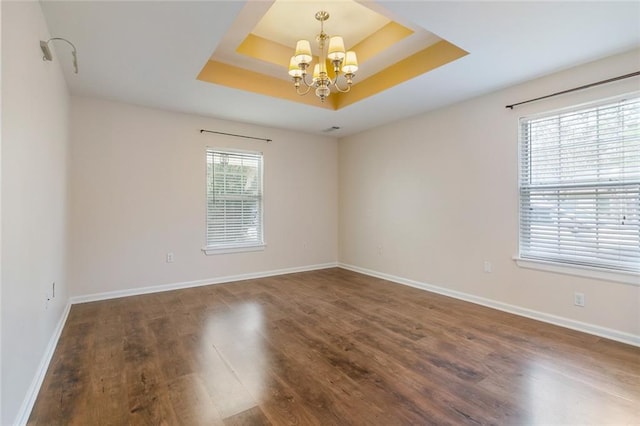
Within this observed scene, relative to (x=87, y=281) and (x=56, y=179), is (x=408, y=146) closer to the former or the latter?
(x=56, y=179)

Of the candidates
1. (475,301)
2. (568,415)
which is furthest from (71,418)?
(475,301)

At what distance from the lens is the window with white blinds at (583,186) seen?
8.71ft

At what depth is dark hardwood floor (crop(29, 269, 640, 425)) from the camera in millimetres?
1745

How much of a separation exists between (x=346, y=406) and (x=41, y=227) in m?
2.44

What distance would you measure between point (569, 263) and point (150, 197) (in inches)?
195

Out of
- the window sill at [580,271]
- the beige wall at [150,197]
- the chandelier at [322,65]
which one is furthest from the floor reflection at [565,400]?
Result: the beige wall at [150,197]

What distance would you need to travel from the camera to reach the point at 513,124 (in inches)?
133

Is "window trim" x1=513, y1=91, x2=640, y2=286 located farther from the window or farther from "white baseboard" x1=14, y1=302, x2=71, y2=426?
"white baseboard" x1=14, y1=302, x2=71, y2=426

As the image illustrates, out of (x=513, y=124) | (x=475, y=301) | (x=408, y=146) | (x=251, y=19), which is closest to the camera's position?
(x=251, y=19)

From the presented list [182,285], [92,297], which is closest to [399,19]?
[182,285]

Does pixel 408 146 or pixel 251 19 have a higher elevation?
pixel 251 19

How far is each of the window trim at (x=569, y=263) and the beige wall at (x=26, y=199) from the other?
413 cm

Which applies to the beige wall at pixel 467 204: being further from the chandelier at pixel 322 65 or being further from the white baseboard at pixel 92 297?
the chandelier at pixel 322 65

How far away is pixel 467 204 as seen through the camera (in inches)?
152
